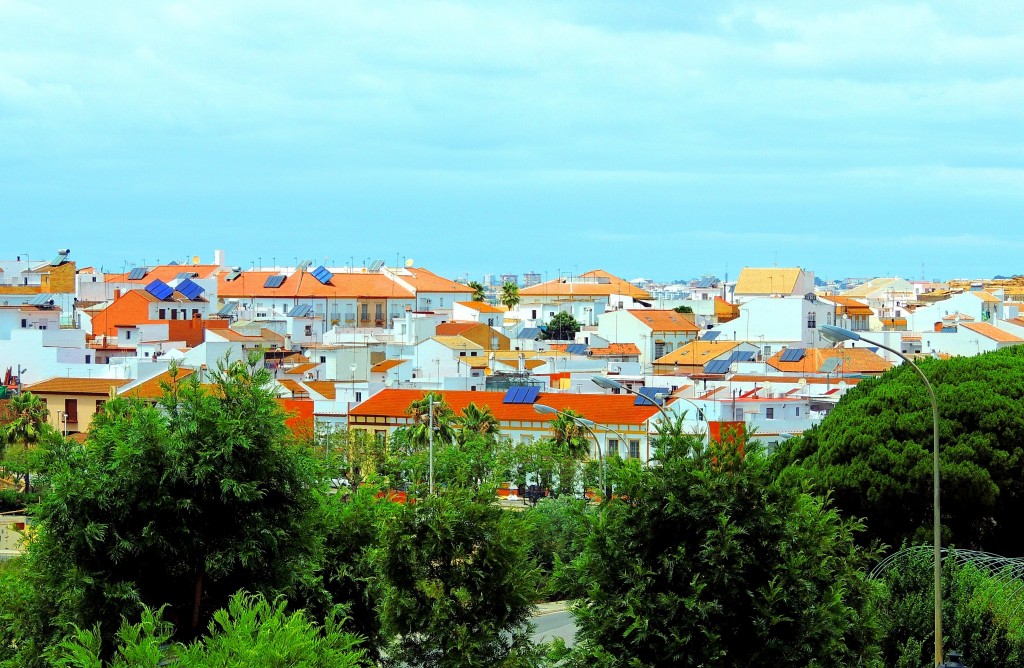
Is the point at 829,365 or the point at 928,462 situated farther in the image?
the point at 829,365

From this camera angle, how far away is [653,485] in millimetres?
22859

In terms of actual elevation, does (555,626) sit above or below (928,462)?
below

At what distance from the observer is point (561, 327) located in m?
163

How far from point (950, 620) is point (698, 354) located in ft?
289

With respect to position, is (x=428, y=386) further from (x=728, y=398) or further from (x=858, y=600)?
(x=858, y=600)

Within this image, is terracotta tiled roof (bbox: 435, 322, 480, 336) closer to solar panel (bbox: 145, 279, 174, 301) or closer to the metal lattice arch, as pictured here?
solar panel (bbox: 145, 279, 174, 301)

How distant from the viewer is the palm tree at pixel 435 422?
2564 inches

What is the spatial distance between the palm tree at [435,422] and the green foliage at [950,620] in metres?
36.2

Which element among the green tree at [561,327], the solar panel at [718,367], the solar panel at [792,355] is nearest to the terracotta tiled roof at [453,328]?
the green tree at [561,327]

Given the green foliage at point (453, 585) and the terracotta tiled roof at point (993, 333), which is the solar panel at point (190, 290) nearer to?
the terracotta tiled roof at point (993, 333)

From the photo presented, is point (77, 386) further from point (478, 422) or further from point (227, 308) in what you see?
point (227, 308)

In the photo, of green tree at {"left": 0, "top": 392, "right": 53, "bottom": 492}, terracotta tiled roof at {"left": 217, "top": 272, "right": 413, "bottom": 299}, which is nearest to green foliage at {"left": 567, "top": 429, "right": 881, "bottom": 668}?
green tree at {"left": 0, "top": 392, "right": 53, "bottom": 492}

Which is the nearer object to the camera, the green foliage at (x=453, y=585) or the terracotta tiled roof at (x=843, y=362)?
the green foliage at (x=453, y=585)

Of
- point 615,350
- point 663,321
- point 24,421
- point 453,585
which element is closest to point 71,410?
point 24,421
